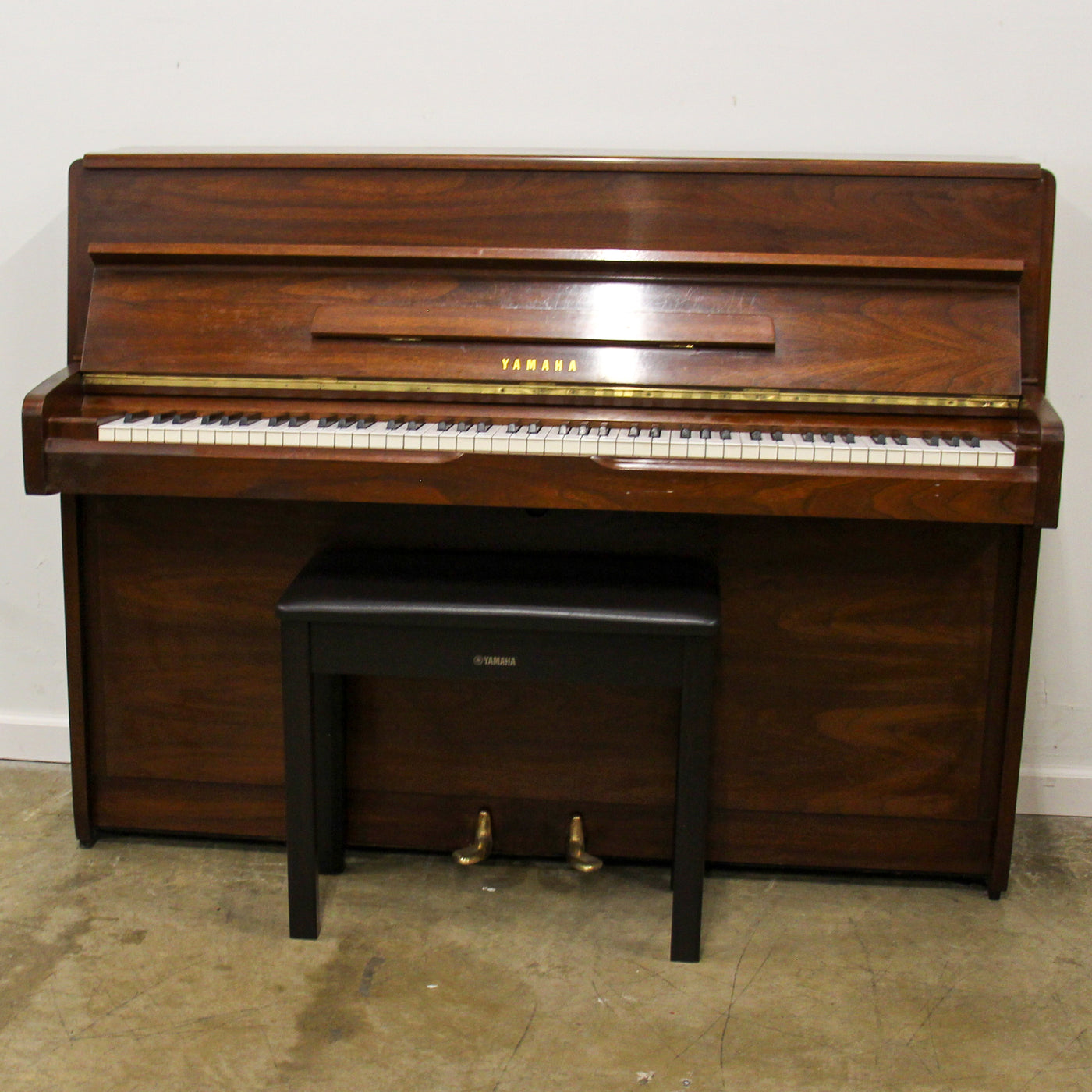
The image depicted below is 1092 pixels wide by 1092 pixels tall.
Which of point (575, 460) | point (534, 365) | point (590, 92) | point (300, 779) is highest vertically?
point (590, 92)

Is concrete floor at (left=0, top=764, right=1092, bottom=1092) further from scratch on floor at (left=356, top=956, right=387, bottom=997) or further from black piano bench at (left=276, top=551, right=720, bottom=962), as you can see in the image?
black piano bench at (left=276, top=551, right=720, bottom=962)

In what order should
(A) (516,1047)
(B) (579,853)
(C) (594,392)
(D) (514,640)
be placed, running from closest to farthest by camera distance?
(A) (516,1047) → (D) (514,640) → (C) (594,392) → (B) (579,853)

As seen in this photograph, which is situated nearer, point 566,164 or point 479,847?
point 566,164

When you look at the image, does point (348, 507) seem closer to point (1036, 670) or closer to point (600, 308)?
point (600, 308)

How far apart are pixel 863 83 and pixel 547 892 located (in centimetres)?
173

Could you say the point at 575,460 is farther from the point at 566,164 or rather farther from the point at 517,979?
the point at 517,979

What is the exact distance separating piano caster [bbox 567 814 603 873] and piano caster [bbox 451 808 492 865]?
0.51 feet

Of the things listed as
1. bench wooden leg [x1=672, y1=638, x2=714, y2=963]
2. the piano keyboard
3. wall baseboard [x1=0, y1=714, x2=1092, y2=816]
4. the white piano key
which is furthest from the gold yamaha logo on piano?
wall baseboard [x1=0, y1=714, x2=1092, y2=816]

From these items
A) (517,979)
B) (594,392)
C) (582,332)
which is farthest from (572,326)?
(517,979)

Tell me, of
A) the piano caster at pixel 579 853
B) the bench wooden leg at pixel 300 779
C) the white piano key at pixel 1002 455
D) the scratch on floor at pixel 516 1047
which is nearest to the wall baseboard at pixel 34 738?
the bench wooden leg at pixel 300 779

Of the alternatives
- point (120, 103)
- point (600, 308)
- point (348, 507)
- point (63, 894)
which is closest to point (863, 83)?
point (600, 308)

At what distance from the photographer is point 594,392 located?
7.18ft

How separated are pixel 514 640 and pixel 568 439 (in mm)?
341

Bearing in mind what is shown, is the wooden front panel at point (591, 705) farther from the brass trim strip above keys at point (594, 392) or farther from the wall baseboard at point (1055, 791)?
the wall baseboard at point (1055, 791)
